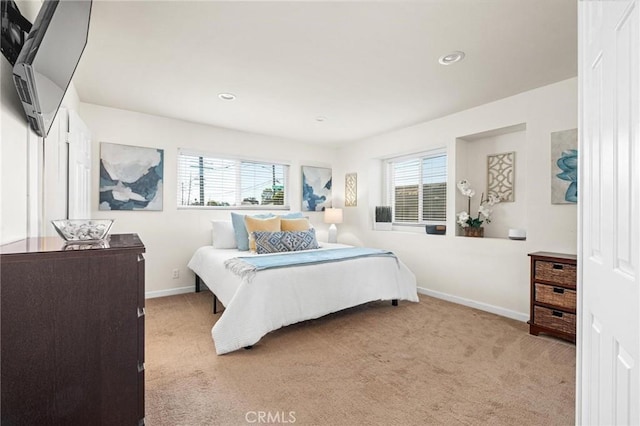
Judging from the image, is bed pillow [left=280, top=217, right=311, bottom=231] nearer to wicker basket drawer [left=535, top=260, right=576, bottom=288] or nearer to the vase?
the vase

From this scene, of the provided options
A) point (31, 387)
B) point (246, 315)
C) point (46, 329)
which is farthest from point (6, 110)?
point (246, 315)

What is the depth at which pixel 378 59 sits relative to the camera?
2533 millimetres

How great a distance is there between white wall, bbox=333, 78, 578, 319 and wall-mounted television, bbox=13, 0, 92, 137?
374 centimetres

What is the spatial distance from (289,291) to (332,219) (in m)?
2.71

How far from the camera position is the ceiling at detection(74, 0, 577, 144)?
1.95 metres

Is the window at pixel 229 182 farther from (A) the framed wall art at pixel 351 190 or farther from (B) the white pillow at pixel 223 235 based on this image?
(A) the framed wall art at pixel 351 190

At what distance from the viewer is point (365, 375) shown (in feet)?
7.13

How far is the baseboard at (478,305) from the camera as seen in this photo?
3289mm

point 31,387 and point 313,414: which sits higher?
point 31,387

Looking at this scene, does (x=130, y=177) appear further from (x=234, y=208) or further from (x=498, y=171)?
(x=498, y=171)

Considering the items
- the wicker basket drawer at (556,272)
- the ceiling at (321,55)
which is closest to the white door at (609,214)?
the ceiling at (321,55)

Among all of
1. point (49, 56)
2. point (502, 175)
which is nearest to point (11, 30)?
point (49, 56)

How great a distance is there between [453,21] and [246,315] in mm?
2652

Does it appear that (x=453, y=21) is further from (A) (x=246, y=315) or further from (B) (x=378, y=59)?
(A) (x=246, y=315)
